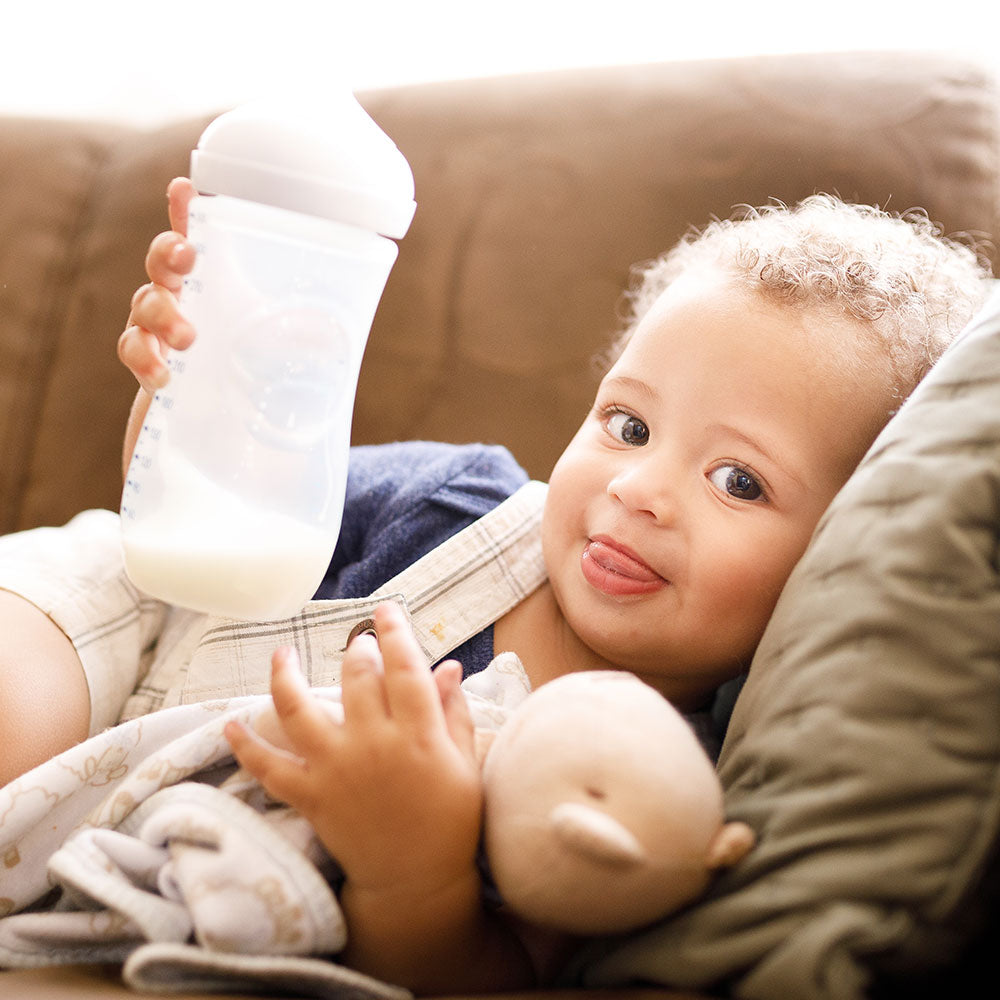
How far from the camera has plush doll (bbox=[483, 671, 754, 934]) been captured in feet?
1.77

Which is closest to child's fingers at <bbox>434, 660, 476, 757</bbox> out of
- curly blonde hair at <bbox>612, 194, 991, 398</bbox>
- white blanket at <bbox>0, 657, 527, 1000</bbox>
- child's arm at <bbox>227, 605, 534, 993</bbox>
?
child's arm at <bbox>227, 605, 534, 993</bbox>

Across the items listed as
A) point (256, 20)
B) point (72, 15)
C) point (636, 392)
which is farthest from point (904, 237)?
point (72, 15)

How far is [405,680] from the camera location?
23.8 inches

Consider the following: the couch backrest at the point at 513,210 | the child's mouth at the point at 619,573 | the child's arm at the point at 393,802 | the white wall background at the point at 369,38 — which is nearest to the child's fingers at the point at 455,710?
the child's arm at the point at 393,802

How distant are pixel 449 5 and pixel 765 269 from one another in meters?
0.95

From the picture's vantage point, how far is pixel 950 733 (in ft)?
1.68

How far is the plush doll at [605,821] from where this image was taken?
1.77ft

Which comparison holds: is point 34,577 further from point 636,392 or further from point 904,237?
point 904,237

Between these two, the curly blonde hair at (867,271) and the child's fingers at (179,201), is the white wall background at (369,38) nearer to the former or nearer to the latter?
the curly blonde hair at (867,271)

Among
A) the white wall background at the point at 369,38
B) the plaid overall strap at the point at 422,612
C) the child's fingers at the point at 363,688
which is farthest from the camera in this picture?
the white wall background at the point at 369,38

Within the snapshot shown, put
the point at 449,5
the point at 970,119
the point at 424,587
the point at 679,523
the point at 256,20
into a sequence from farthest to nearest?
1. the point at 256,20
2. the point at 449,5
3. the point at 970,119
4. the point at 424,587
5. the point at 679,523

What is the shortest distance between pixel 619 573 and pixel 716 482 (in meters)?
0.11

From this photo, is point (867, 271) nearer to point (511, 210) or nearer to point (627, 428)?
point (627, 428)

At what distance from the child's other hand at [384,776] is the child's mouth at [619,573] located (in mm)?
271
